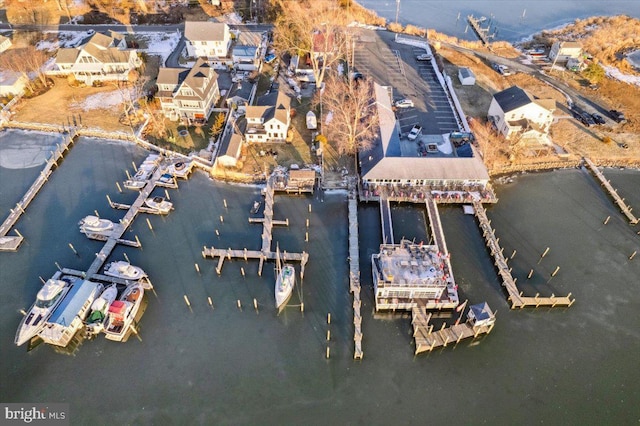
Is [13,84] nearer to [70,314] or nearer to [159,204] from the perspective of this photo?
[159,204]

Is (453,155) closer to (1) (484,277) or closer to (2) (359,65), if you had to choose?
(1) (484,277)

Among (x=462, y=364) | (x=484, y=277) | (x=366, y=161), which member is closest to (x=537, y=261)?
(x=484, y=277)

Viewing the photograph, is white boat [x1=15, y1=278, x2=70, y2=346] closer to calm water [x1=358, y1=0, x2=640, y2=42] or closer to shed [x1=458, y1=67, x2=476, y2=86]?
shed [x1=458, y1=67, x2=476, y2=86]

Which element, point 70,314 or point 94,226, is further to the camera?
point 94,226

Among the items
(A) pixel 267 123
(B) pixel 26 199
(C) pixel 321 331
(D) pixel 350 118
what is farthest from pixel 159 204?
(D) pixel 350 118

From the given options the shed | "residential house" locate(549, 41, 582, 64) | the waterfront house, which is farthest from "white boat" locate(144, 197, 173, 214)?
"residential house" locate(549, 41, 582, 64)

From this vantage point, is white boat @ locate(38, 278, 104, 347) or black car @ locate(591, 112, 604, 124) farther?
black car @ locate(591, 112, 604, 124)
